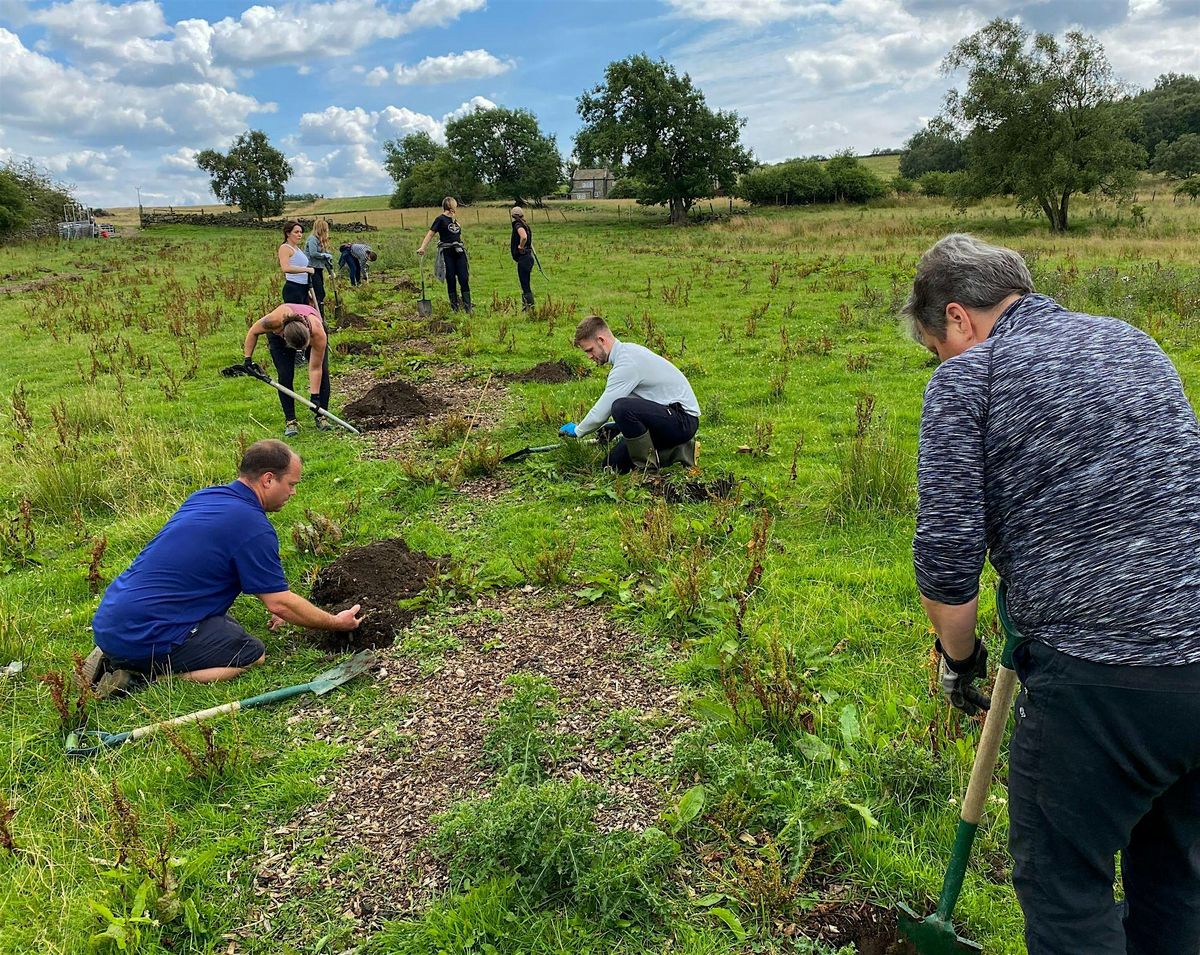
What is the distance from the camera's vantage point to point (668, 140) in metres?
47.2

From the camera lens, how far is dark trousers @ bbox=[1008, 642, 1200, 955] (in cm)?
168

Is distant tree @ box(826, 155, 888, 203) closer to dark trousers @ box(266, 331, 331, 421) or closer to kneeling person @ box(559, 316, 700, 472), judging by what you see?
dark trousers @ box(266, 331, 331, 421)

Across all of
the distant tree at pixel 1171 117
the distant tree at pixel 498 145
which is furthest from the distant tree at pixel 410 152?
the distant tree at pixel 1171 117

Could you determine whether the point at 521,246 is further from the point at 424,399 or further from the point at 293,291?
the point at 424,399

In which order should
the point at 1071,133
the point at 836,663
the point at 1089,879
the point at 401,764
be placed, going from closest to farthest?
the point at 1089,879, the point at 401,764, the point at 836,663, the point at 1071,133

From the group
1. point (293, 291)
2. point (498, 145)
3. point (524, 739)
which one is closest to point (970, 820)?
point (524, 739)

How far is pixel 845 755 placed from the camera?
10.7 feet

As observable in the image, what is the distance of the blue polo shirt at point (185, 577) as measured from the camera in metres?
4.01

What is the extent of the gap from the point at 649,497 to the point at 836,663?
2.58 meters

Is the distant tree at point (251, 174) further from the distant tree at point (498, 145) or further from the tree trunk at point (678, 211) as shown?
the tree trunk at point (678, 211)

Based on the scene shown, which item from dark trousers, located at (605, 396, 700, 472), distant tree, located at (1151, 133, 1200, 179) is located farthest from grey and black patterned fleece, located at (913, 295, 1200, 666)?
distant tree, located at (1151, 133, 1200, 179)

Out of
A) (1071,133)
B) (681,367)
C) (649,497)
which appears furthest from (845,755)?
(1071,133)

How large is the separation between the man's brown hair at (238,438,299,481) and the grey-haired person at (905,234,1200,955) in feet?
12.1

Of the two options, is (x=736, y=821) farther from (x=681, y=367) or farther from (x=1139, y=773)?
(x=681, y=367)
